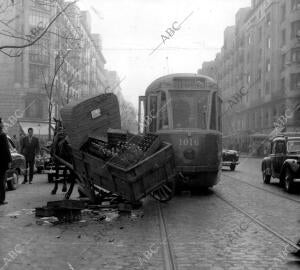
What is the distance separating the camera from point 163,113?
528 inches

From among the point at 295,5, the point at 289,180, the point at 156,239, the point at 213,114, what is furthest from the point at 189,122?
the point at 295,5

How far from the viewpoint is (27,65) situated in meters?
50.3

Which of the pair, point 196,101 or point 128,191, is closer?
point 128,191

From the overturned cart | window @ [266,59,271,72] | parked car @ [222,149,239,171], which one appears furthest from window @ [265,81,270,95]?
the overturned cart

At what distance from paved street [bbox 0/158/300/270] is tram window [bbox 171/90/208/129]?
2.76 meters

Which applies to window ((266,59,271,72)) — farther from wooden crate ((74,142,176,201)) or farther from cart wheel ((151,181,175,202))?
wooden crate ((74,142,176,201))

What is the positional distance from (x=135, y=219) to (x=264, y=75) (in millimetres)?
55469

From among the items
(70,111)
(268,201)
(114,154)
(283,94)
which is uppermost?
(283,94)

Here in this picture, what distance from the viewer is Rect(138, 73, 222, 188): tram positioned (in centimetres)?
1289

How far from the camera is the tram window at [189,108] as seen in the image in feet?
43.3

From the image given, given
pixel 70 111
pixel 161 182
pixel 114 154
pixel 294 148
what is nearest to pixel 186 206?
pixel 161 182

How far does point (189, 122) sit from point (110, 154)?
375cm

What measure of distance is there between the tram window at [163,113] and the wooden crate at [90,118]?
8.03 feet

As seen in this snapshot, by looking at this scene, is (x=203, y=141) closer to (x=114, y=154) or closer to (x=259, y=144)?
(x=114, y=154)
